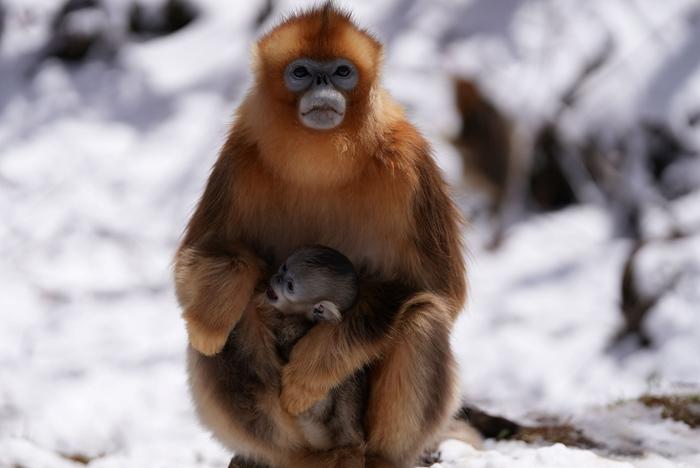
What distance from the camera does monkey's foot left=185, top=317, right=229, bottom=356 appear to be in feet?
9.98

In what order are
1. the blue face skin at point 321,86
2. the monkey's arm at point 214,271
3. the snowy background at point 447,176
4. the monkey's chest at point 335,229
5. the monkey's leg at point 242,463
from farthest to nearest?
1. the snowy background at point 447,176
2. the monkey's leg at point 242,463
3. the monkey's chest at point 335,229
4. the monkey's arm at point 214,271
5. the blue face skin at point 321,86

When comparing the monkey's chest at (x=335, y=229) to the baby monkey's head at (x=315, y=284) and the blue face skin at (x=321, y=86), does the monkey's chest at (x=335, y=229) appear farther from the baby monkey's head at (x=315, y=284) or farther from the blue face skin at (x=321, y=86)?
the blue face skin at (x=321, y=86)

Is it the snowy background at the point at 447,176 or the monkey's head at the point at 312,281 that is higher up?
the snowy background at the point at 447,176

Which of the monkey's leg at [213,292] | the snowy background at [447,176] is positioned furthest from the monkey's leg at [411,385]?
the snowy background at [447,176]

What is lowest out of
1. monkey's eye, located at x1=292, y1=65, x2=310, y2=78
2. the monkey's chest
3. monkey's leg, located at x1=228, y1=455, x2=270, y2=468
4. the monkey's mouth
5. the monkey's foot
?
monkey's leg, located at x1=228, y1=455, x2=270, y2=468

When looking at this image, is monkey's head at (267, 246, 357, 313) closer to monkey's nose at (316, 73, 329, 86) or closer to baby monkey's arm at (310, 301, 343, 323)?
baby monkey's arm at (310, 301, 343, 323)

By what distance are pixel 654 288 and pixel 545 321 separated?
0.98 m

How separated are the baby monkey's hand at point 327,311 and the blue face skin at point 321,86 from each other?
0.57m

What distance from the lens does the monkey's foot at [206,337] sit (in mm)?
3043

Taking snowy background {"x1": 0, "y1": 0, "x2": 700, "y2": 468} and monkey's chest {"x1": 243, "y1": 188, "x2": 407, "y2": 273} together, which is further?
snowy background {"x1": 0, "y1": 0, "x2": 700, "y2": 468}

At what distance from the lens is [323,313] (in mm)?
3166

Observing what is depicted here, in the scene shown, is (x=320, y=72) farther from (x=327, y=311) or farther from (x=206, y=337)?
(x=206, y=337)

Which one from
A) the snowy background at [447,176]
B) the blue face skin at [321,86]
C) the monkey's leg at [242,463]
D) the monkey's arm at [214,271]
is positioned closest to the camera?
the blue face skin at [321,86]

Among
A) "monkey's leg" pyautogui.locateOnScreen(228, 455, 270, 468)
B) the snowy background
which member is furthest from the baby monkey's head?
the snowy background
